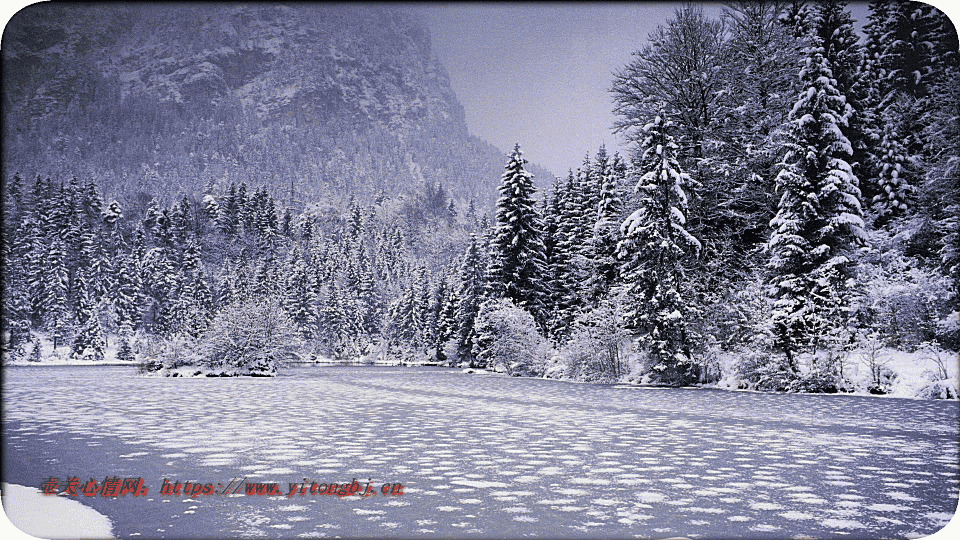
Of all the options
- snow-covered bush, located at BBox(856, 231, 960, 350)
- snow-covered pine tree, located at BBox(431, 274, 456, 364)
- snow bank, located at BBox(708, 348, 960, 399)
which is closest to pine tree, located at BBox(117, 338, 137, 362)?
snow-covered pine tree, located at BBox(431, 274, 456, 364)

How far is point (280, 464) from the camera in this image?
7.22 meters

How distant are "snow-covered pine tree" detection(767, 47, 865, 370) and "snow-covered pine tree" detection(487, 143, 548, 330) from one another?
19313 mm

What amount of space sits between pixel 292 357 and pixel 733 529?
117 ft

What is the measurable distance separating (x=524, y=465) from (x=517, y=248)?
3372cm

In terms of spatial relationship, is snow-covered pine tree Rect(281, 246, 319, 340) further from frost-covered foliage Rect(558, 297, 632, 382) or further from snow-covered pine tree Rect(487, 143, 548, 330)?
frost-covered foliage Rect(558, 297, 632, 382)

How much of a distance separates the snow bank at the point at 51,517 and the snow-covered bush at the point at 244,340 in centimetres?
2821

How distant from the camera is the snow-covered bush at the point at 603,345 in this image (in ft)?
84.4

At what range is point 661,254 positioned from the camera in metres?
24.1

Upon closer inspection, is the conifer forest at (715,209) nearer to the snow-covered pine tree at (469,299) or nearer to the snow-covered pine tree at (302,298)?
the snow-covered pine tree at (469,299)

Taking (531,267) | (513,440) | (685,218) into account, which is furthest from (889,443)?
(531,267)

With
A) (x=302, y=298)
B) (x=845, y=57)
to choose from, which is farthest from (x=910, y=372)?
(x=302, y=298)

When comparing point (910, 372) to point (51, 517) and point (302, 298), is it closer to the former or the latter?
point (51, 517)

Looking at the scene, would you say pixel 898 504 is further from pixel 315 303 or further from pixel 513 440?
pixel 315 303

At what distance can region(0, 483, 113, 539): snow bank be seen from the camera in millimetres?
4332
